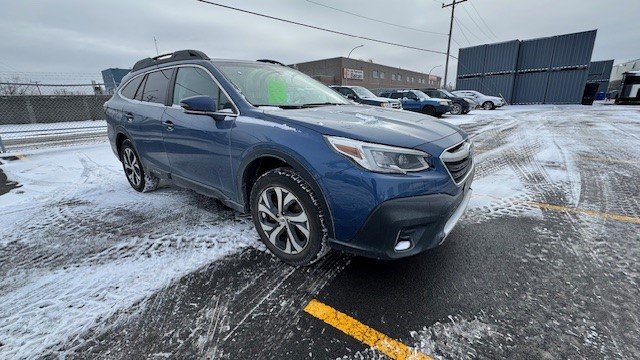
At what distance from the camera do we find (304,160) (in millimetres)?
2131

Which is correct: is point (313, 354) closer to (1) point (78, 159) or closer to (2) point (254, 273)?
(2) point (254, 273)

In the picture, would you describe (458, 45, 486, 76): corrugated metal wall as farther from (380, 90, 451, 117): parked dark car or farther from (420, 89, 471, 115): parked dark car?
(380, 90, 451, 117): parked dark car

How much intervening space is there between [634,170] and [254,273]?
20.7ft

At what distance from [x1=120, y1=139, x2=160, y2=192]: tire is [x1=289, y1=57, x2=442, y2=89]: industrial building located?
3524cm

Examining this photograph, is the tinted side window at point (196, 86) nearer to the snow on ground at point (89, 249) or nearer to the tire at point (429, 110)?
the snow on ground at point (89, 249)

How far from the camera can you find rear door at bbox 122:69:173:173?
3469 mm

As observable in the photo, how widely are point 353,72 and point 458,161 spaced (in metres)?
50.4

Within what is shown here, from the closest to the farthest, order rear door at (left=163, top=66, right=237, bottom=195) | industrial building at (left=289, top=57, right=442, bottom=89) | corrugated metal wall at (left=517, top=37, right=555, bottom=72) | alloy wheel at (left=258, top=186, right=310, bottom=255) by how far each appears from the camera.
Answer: alloy wheel at (left=258, top=186, right=310, bottom=255)
rear door at (left=163, top=66, right=237, bottom=195)
corrugated metal wall at (left=517, top=37, right=555, bottom=72)
industrial building at (left=289, top=57, right=442, bottom=89)

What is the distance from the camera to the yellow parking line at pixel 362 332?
1659 mm

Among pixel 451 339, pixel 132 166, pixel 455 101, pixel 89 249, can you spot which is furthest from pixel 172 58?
Result: pixel 455 101

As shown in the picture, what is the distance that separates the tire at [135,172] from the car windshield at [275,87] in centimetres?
199

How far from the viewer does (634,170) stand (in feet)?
16.5

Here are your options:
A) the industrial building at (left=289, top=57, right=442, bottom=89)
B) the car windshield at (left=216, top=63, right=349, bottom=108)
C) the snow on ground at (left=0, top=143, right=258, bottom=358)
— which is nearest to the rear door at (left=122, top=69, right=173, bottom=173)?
the snow on ground at (left=0, top=143, right=258, bottom=358)

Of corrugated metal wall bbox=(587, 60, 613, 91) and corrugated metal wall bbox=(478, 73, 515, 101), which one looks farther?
corrugated metal wall bbox=(587, 60, 613, 91)
